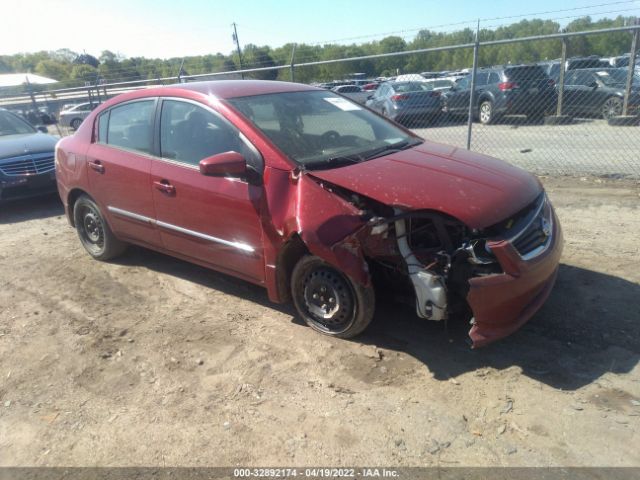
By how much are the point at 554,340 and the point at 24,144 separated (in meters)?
7.90

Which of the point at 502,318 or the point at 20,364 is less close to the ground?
the point at 502,318

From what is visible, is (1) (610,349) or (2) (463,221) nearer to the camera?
(2) (463,221)

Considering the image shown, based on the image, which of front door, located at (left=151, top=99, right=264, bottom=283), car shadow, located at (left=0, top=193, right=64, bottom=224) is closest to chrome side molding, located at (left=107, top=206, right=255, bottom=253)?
front door, located at (left=151, top=99, right=264, bottom=283)

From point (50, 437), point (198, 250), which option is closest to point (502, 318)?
point (198, 250)

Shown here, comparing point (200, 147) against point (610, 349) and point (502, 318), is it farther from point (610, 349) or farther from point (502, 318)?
point (610, 349)

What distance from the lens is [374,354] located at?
335 centimetres

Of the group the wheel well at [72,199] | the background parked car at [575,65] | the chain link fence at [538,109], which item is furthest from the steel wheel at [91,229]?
the background parked car at [575,65]

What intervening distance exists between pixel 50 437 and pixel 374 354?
200 cm

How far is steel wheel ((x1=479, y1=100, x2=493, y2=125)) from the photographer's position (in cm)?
1426

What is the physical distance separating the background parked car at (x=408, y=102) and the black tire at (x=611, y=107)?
4.31 metres

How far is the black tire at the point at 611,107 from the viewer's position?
12086 mm

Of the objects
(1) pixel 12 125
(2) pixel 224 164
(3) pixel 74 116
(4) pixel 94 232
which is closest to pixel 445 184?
(2) pixel 224 164

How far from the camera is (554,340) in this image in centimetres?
333

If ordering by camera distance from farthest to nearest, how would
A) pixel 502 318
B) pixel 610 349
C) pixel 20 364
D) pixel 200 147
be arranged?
pixel 200 147 < pixel 20 364 < pixel 610 349 < pixel 502 318
